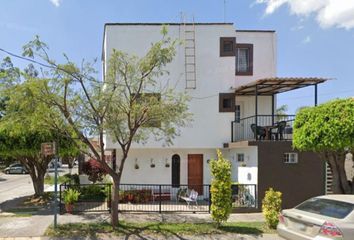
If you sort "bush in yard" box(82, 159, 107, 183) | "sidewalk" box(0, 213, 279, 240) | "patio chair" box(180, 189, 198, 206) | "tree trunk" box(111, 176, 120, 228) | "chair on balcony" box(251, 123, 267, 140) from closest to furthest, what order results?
"sidewalk" box(0, 213, 279, 240) → "tree trunk" box(111, 176, 120, 228) → "patio chair" box(180, 189, 198, 206) → "chair on balcony" box(251, 123, 267, 140) → "bush in yard" box(82, 159, 107, 183)

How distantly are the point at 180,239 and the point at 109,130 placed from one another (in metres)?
3.84

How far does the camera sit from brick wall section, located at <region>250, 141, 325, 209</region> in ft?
47.3

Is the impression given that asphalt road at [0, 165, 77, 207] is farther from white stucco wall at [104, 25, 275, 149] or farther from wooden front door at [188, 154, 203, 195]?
wooden front door at [188, 154, 203, 195]

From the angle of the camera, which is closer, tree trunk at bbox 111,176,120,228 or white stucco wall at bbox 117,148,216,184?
tree trunk at bbox 111,176,120,228

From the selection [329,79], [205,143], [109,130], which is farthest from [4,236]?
[329,79]

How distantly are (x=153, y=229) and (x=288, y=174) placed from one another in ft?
20.8

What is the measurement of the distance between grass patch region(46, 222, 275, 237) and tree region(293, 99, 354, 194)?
2842mm

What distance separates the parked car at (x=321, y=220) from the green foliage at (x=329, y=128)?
6.90ft

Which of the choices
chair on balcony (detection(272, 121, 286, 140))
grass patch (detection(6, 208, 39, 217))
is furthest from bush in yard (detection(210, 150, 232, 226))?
grass patch (detection(6, 208, 39, 217))

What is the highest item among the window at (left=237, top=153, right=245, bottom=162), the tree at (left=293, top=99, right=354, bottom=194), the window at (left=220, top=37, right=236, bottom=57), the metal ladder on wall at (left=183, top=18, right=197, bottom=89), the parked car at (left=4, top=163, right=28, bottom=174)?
the window at (left=220, top=37, right=236, bottom=57)

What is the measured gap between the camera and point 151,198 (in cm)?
1612

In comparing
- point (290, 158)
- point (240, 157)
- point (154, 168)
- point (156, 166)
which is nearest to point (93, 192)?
point (154, 168)

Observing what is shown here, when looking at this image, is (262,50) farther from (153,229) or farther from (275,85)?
(153,229)

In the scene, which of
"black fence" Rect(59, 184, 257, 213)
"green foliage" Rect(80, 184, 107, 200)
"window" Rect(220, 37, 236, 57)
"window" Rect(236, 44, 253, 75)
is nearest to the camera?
"black fence" Rect(59, 184, 257, 213)
